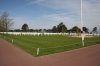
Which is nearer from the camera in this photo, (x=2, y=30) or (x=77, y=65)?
(x=77, y=65)

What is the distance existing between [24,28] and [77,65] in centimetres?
13614

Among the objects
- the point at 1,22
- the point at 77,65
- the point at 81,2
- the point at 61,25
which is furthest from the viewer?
the point at 61,25

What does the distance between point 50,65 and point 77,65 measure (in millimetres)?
1718

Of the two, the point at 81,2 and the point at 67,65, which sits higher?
the point at 81,2

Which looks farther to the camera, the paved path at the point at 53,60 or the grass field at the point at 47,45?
the grass field at the point at 47,45

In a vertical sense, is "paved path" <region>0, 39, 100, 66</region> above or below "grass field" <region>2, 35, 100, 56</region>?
below

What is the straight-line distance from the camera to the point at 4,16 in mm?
90500

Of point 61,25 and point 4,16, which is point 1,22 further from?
point 61,25

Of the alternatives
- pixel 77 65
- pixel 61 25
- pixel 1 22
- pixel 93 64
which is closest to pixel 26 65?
pixel 77 65

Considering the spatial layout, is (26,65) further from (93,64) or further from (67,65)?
(93,64)

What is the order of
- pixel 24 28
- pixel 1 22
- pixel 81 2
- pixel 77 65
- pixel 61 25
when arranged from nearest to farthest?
pixel 77 65 → pixel 81 2 → pixel 1 22 → pixel 61 25 → pixel 24 28

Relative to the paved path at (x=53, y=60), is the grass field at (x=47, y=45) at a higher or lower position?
higher

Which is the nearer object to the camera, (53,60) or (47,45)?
(53,60)

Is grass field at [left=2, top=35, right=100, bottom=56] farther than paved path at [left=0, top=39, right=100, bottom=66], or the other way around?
grass field at [left=2, top=35, right=100, bottom=56]
